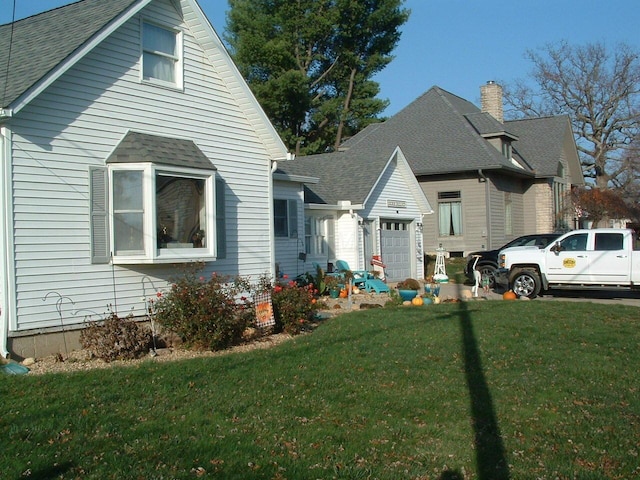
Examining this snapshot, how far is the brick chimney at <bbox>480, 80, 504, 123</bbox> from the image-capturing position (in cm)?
3456

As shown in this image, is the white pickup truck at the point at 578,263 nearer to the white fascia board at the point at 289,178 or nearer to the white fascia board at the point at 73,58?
the white fascia board at the point at 289,178

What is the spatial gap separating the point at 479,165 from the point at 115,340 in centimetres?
2089

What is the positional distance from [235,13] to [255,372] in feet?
121

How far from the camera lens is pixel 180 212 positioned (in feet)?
42.2

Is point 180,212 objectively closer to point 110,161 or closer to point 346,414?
point 110,161

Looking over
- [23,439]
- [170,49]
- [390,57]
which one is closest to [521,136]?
[390,57]

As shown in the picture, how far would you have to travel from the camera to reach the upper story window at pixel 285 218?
18.8 metres

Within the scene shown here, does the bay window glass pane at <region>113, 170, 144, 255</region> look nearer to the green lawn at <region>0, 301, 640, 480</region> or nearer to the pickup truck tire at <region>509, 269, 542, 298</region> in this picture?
the green lawn at <region>0, 301, 640, 480</region>

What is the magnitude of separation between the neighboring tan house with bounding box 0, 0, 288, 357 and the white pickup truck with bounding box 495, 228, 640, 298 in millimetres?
8581

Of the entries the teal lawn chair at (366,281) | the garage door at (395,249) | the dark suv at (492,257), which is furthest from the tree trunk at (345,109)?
the teal lawn chair at (366,281)

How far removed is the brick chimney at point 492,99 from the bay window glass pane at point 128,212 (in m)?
25.8

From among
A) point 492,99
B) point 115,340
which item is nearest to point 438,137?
point 492,99

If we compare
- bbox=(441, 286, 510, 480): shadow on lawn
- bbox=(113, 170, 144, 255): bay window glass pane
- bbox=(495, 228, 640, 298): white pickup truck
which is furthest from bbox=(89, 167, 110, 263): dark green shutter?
bbox=(495, 228, 640, 298): white pickup truck

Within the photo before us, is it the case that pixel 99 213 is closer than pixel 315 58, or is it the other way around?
pixel 99 213
